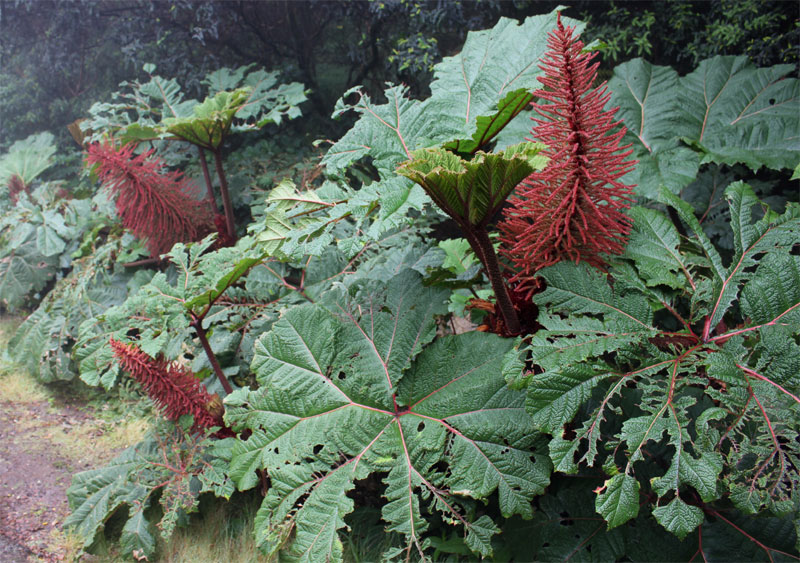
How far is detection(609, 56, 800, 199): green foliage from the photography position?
2.12 metres

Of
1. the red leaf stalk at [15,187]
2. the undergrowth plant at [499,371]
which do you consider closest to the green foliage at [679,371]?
the undergrowth plant at [499,371]

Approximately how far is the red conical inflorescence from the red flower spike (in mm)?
1357

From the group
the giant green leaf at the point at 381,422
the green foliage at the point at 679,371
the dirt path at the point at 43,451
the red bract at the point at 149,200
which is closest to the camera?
the green foliage at the point at 679,371

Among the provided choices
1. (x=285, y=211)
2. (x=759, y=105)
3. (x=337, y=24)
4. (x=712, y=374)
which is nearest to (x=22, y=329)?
(x=285, y=211)

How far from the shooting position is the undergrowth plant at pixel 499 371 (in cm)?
131

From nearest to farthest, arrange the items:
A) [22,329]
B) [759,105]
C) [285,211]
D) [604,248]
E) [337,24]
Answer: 1. [604,248]
2. [285,211]
3. [759,105]
4. [22,329]
5. [337,24]

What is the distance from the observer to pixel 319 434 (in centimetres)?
170

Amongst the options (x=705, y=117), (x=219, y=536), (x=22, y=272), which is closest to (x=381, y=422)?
(x=219, y=536)

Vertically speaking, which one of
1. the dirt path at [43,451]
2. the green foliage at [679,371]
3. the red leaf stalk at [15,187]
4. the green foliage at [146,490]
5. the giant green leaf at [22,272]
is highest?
the red leaf stalk at [15,187]

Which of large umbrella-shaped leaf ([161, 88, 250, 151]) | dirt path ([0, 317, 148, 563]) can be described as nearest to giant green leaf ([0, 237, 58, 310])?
dirt path ([0, 317, 148, 563])

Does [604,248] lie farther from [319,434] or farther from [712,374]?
[319,434]

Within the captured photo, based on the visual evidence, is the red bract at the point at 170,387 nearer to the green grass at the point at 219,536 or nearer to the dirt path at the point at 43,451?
the green grass at the point at 219,536

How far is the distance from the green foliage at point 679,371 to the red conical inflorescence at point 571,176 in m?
0.08

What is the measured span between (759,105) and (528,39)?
3.86 ft
